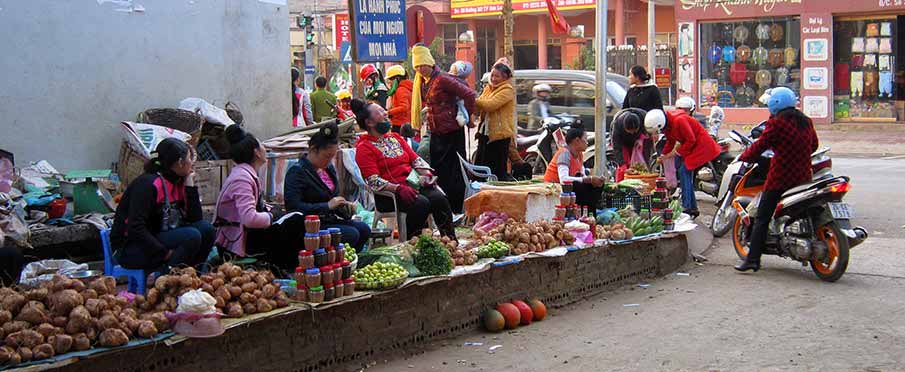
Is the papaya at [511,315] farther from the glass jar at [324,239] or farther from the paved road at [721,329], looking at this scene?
the glass jar at [324,239]

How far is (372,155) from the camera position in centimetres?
773

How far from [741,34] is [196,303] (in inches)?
905

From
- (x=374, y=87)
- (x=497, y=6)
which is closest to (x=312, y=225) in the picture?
(x=374, y=87)

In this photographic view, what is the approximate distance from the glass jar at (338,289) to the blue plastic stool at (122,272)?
127cm

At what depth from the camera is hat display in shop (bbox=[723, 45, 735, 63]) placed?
2577 centimetres

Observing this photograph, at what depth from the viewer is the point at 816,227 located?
313 inches

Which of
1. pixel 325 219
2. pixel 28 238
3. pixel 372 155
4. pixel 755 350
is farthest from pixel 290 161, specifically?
pixel 755 350

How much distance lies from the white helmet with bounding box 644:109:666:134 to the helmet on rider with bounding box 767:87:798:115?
2434mm

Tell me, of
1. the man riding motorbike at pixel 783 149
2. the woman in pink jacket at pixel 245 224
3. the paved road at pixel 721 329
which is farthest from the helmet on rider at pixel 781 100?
the woman in pink jacket at pixel 245 224

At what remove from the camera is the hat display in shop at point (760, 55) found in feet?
82.7

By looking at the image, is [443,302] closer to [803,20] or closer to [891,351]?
[891,351]

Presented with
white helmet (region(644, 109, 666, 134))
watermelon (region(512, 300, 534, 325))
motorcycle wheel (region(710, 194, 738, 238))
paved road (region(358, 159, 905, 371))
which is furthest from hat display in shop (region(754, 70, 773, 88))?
watermelon (region(512, 300, 534, 325))

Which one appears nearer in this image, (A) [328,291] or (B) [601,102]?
(A) [328,291]

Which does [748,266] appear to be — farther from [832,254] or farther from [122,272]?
[122,272]
